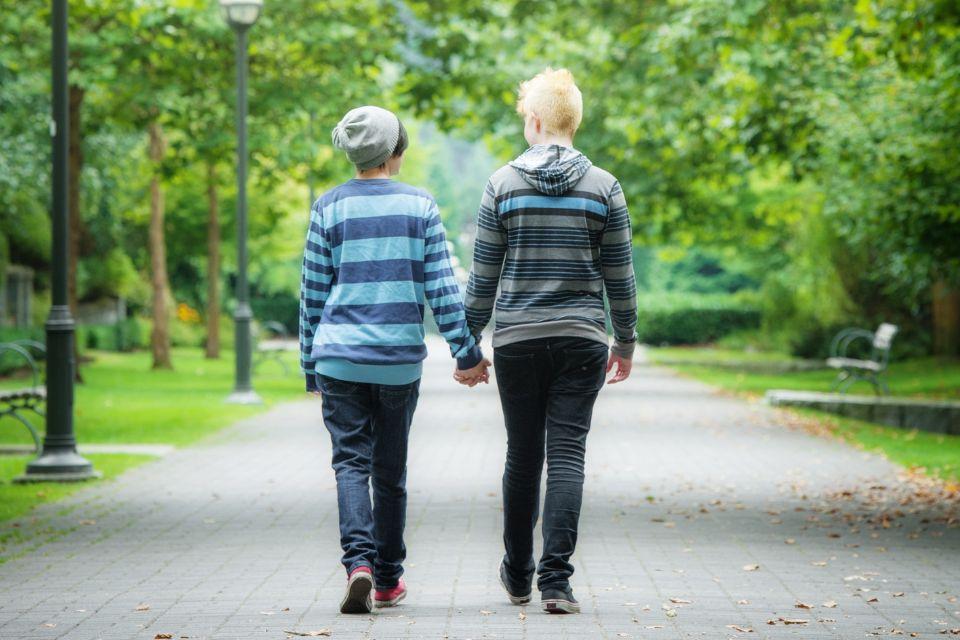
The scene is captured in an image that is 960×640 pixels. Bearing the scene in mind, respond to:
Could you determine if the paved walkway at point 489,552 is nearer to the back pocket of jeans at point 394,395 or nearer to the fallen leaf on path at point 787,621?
the fallen leaf on path at point 787,621

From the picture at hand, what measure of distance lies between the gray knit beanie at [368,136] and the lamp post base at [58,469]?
5755mm

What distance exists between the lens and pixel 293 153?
1956cm

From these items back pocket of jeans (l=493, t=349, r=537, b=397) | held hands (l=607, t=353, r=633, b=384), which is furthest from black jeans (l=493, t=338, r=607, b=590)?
held hands (l=607, t=353, r=633, b=384)

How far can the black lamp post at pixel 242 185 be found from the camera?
706 inches

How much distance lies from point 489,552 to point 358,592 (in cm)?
187

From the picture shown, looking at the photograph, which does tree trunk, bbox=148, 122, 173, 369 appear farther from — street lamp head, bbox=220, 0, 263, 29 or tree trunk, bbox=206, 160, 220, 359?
street lamp head, bbox=220, 0, 263, 29

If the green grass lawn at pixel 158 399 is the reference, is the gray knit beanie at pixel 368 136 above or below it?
above

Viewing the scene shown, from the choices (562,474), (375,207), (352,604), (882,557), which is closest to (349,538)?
(352,604)

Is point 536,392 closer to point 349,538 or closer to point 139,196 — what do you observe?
point 349,538

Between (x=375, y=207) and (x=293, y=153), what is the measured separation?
565 inches

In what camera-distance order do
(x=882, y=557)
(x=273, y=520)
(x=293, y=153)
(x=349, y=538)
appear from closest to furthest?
(x=349, y=538), (x=882, y=557), (x=273, y=520), (x=293, y=153)

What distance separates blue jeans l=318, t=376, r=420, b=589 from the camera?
5.50 metres

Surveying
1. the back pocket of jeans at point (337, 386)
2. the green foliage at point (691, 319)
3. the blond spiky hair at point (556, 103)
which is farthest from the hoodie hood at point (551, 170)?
the green foliage at point (691, 319)

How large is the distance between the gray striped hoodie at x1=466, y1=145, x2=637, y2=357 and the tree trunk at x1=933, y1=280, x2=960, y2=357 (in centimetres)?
2596
